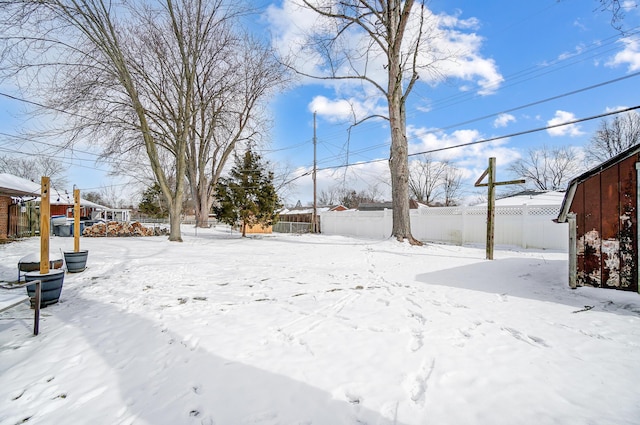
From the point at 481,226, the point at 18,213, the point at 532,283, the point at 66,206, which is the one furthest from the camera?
A: the point at 66,206

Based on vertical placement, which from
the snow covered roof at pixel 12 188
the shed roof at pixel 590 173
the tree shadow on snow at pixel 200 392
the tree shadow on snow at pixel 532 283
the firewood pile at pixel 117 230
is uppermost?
the snow covered roof at pixel 12 188

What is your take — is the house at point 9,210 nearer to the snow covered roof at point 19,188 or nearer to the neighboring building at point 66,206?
the snow covered roof at point 19,188

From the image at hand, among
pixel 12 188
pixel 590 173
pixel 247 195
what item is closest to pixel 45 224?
pixel 590 173

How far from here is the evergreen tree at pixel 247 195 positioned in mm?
16203

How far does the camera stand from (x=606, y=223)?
410 cm

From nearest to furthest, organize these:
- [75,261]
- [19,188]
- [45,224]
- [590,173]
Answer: [45,224] < [590,173] < [75,261] < [19,188]

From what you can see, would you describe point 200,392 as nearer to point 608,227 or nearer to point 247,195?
point 608,227

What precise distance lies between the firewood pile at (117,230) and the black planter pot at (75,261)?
41.8 ft

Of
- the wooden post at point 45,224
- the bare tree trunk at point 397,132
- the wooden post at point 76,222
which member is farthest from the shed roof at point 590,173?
the wooden post at point 76,222

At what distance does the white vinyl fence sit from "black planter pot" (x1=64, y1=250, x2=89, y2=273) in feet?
41.4

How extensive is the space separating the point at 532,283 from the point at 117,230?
20016 mm

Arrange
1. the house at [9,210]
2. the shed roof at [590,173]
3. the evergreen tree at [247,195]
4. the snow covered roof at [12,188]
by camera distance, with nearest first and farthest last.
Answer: the shed roof at [590,173], the snow covered roof at [12,188], the house at [9,210], the evergreen tree at [247,195]

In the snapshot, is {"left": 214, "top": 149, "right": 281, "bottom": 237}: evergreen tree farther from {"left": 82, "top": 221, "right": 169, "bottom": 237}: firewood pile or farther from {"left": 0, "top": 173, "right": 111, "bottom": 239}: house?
{"left": 0, "top": 173, "right": 111, "bottom": 239}: house

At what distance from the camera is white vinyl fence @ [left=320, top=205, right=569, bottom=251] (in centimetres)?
1087
